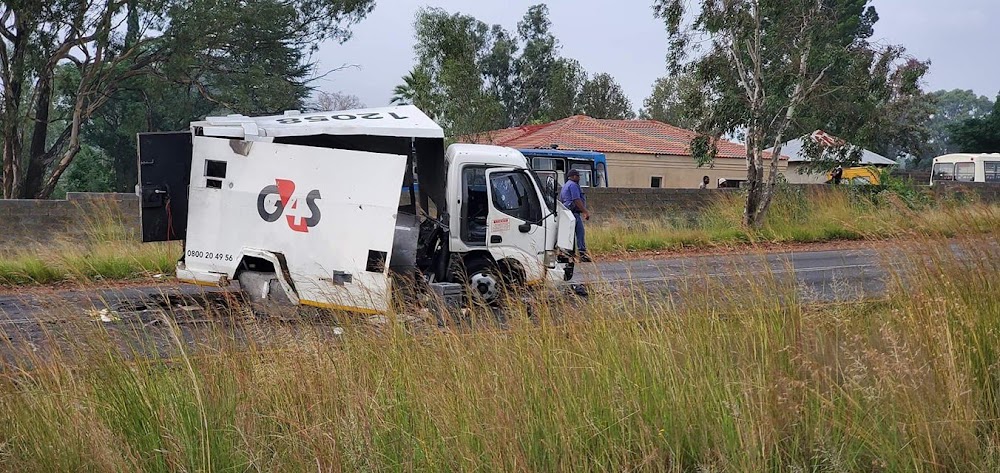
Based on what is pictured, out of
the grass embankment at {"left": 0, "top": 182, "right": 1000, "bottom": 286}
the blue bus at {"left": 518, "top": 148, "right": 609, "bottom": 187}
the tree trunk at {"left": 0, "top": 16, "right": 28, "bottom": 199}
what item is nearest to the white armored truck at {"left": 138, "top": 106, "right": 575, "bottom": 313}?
the grass embankment at {"left": 0, "top": 182, "right": 1000, "bottom": 286}

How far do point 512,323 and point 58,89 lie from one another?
31.0m

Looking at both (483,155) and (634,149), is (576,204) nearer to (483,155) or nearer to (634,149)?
(483,155)

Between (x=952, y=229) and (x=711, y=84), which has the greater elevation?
(x=711, y=84)

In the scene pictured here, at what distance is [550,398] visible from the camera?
13.8 ft

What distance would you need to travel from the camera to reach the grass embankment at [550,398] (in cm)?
385

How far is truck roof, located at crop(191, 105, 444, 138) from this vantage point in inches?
401

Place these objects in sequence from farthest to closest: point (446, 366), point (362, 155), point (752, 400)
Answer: point (362, 155), point (446, 366), point (752, 400)

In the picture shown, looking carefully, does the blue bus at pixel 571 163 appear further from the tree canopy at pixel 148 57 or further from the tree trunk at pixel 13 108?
the tree trunk at pixel 13 108

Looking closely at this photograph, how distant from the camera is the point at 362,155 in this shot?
9.85m

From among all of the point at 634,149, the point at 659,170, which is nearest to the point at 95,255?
the point at 634,149

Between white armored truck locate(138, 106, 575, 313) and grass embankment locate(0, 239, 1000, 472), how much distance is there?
4317mm

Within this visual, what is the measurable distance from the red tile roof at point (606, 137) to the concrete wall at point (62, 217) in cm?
2362

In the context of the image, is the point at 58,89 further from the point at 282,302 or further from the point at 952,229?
the point at 952,229

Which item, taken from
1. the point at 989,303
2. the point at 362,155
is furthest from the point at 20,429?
the point at 362,155
